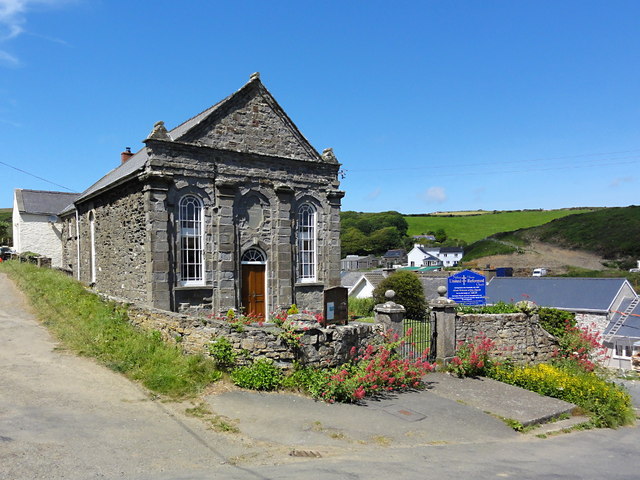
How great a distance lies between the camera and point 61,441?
247 inches

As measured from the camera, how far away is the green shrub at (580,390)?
1130 cm

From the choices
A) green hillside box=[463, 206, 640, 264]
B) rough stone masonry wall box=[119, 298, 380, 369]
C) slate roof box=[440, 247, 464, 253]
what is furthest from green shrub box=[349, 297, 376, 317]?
slate roof box=[440, 247, 464, 253]

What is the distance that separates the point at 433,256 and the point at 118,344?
78.3 m

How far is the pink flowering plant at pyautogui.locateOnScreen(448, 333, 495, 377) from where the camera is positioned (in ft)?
42.2

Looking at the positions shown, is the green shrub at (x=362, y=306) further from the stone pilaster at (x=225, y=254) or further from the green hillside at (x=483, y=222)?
the green hillside at (x=483, y=222)

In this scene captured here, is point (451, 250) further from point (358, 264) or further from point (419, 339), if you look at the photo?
point (419, 339)

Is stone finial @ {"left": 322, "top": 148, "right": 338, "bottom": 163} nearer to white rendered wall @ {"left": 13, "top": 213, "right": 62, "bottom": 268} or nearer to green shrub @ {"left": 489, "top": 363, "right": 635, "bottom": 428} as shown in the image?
green shrub @ {"left": 489, "top": 363, "right": 635, "bottom": 428}

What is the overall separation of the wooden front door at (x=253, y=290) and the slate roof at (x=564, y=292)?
2017cm

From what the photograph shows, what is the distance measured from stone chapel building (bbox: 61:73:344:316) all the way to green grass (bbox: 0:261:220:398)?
7.12 feet

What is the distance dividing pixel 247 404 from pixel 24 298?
12.2m

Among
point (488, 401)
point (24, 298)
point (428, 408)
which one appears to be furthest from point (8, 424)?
point (24, 298)

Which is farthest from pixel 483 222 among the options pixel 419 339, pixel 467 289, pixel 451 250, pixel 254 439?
pixel 254 439

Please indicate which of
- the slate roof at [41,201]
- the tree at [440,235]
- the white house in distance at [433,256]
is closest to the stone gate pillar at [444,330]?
the slate roof at [41,201]

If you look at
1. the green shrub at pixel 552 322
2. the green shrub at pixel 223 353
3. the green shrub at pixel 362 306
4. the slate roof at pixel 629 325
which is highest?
the green shrub at pixel 223 353
